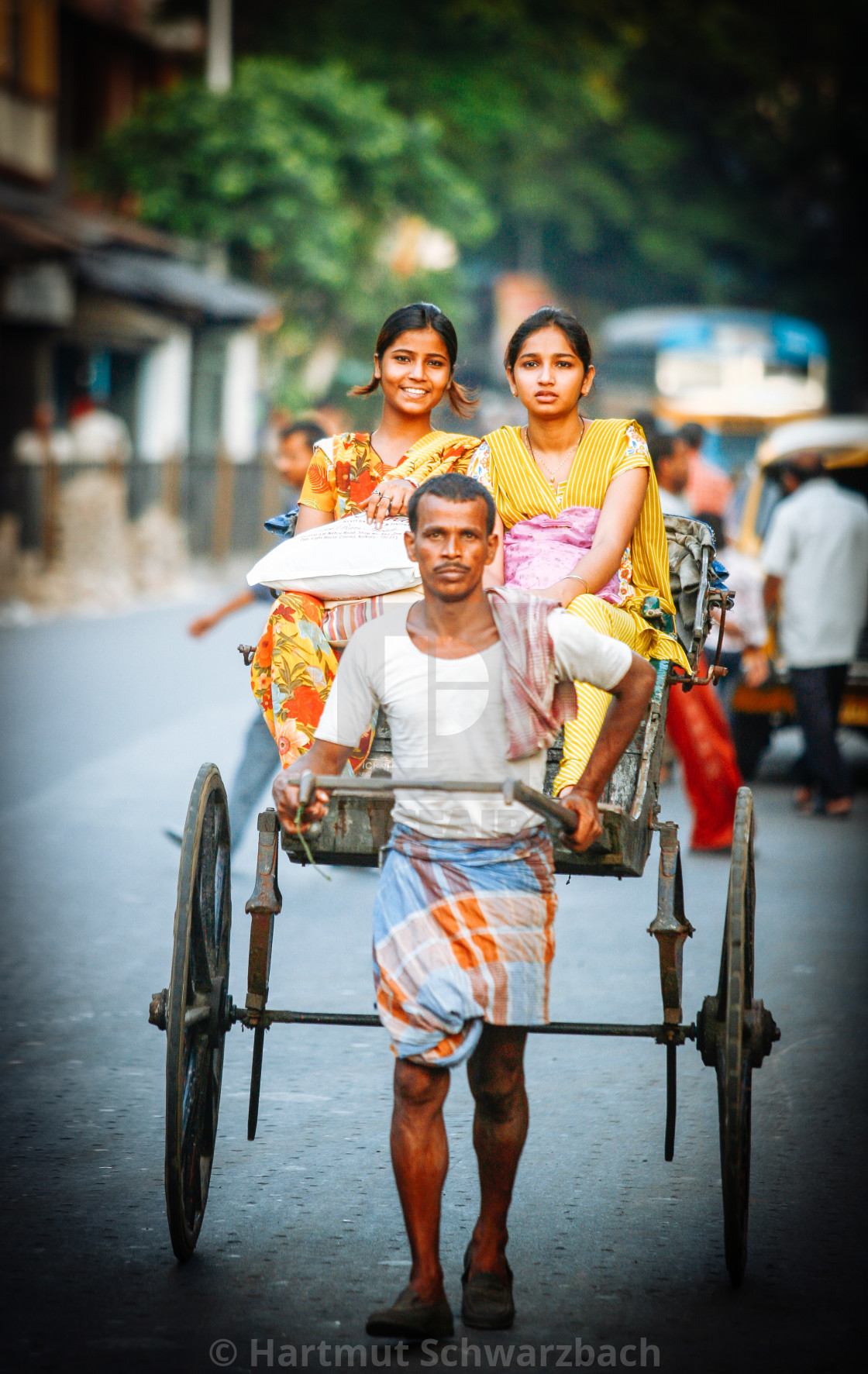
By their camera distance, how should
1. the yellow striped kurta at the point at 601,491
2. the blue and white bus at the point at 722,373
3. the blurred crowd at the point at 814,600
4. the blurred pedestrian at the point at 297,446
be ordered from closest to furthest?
the yellow striped kurta at the point at 601,491 → the blurred pedestrian at the point at 297,446 → the blurred crowd at the point at 814,600 → the blue and white bus at the point at 722,373

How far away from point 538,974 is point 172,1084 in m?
0.74

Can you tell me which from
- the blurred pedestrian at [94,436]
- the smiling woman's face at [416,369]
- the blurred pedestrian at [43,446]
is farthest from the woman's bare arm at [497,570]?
the blurred pedestrian at [94,436]

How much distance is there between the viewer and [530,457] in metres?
4.57

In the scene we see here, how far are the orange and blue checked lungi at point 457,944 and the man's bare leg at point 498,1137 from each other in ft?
0.25

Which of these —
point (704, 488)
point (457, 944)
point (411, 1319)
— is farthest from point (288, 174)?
point (411, 1319)

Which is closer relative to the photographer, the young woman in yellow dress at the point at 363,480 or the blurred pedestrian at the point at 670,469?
the young woman in yellow dress at the point at 363,480

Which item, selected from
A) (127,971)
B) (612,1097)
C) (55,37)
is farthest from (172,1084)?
(55,37)

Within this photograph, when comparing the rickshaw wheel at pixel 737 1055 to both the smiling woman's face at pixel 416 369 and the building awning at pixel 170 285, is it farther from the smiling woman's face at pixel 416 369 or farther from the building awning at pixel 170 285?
the building awning at pixel 170 285

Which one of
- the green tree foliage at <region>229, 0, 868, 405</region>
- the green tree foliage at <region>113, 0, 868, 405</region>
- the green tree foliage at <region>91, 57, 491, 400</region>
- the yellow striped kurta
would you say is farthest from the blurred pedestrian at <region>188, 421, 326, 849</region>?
the green tree foliage at <region>229, 0, 868, 405</region>

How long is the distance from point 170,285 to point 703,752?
57.4ft

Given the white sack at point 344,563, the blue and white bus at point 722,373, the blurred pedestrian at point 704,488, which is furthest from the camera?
the blue and white bus at point 722,373

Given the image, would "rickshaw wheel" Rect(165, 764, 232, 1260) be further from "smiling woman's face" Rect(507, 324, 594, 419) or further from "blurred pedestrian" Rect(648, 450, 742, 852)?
"blurred pedestrian" Rect(648, 450, 742, 852)

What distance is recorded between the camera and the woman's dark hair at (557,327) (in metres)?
4.46

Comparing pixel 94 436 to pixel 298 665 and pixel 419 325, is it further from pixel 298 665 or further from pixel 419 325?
pixel 298 665
